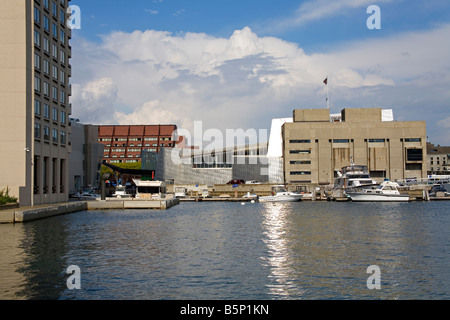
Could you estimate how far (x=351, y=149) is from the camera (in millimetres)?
172750

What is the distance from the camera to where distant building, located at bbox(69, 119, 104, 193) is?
162000 mm

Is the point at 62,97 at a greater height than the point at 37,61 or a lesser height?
lesser

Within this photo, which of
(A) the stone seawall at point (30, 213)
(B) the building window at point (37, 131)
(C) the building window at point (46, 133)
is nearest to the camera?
(A) the stone seawall at point (30, 213)

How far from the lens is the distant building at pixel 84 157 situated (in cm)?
16200

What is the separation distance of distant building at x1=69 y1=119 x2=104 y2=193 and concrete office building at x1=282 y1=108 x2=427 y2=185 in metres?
68.8

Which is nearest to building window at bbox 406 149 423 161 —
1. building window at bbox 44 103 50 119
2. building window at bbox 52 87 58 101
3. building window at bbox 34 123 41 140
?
building window at bbox 52 87 58 101

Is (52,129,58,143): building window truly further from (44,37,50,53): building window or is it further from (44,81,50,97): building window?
(44,37,50,53): building window

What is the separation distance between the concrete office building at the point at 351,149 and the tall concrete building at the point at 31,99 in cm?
10295

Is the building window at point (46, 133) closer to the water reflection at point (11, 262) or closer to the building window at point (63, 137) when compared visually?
the building window at point (63, 137)

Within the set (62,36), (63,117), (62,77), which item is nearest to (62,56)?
(62,36)

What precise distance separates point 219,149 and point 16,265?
550 feet

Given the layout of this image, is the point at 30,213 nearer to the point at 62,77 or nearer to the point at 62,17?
the point at 62,77

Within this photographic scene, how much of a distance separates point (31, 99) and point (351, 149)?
413 feet

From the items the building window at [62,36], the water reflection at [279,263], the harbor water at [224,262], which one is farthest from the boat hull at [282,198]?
the water reflection at [279,263]
